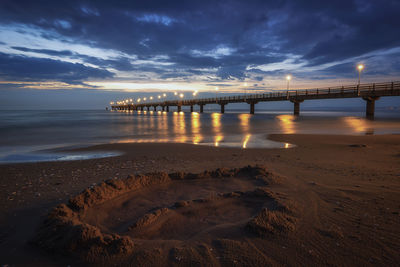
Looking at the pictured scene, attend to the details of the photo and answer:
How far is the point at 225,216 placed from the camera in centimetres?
339

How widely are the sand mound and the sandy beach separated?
16 mm

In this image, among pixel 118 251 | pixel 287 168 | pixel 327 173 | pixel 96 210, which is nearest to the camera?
pixel 118 251

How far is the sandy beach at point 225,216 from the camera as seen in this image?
95.3 inches

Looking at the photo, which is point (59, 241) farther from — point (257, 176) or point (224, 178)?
point (257, 176)

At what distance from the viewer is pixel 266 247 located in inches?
100

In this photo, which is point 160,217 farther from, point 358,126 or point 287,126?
point 358,126

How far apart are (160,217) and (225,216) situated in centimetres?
101

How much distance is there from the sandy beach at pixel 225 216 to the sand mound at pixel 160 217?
0.05 feet

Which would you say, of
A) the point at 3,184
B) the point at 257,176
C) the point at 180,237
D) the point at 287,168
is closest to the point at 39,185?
the point at 3,184

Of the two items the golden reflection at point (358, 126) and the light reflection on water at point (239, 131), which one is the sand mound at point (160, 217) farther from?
the golden reflection at point (358, 126)

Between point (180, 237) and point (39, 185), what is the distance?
157 inches

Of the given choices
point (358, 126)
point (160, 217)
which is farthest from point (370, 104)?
point (160, 217)

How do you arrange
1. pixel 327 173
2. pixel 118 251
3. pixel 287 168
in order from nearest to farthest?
pixel 118 251 < pixel 327 173 < pixel 287 168

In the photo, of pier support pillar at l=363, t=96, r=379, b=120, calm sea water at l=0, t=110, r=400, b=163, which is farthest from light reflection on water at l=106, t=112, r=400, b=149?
pier support pillar at l=363, t=96, r=379, b=120
